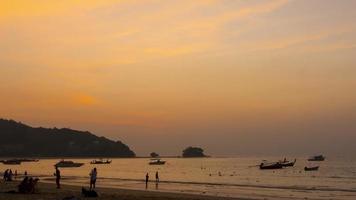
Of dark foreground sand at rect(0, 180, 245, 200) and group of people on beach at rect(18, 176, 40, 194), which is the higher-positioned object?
group of people on beach at rect(18, 176, 40, 194)

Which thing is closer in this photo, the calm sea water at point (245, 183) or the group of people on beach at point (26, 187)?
the group of people on beach at point (26, 187)

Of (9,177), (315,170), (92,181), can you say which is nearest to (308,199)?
(92,181)

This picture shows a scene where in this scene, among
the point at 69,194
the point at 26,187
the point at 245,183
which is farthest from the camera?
the point at 245,183

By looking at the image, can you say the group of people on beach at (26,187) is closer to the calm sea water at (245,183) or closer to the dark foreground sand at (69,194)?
the dark foreground sand at (69,194)

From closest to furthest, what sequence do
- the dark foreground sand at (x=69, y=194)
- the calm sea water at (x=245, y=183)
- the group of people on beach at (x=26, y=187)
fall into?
the dark foreground sand at (x=69, y=194)
the group of people on beach at (x=26, y=187)
the calm sea water at (x=245, y=183)

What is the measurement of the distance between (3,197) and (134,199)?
26.2 feet

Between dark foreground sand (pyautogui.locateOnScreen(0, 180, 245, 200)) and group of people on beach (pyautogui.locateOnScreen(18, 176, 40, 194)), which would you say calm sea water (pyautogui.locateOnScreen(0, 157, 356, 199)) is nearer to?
dark foreground sand (pyautogui.locateOnScreen(0, 180, 245, 200))

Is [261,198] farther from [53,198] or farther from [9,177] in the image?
[9,177]

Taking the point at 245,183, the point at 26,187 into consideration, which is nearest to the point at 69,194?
the point at 26,187

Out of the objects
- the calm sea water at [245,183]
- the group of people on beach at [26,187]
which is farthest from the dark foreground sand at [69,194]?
the calm sea water at [245,183]

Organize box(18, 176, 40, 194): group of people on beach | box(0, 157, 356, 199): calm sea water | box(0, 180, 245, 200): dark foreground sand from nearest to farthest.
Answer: box(0, 180, 245, 200): dark foreground sand < box(18, 176, 40, 194): group of people on beach < box(0, 157, 356, 199): calm sea water

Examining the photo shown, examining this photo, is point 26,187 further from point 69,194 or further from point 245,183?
point 245,183

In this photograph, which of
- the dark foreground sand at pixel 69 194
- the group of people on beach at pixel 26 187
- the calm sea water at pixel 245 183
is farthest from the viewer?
the calm sea water at pixel 245 183

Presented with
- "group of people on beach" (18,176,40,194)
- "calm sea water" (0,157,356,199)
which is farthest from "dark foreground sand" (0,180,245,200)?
"calm sea water" (0,157,356,199)
